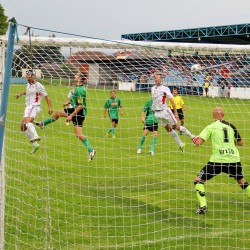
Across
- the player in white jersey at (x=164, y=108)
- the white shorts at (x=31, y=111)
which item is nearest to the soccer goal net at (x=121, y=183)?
the white shorts at (x=31, y=111)

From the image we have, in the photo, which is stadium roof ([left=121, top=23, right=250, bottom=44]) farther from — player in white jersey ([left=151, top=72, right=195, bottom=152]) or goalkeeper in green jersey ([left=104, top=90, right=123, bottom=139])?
player in white jersey ([left=151, top=72, right=195, bottom=152])

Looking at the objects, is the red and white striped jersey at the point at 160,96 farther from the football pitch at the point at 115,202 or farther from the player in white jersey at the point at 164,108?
the football pitch at the point at 115,202

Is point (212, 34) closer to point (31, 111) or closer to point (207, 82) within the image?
point (31, 111)

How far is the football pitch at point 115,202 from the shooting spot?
6.95 meters

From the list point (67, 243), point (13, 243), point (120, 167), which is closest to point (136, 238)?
point (67, 243)

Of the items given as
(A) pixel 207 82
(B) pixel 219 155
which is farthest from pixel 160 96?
(B) pixel 219 155

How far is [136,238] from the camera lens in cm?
698

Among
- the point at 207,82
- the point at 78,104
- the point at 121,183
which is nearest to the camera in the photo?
the point at 207,82

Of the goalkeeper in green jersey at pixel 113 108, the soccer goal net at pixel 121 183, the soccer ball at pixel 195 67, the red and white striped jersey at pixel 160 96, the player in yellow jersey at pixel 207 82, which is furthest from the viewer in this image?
the goalkeeper in green jersey at pixel 113 108

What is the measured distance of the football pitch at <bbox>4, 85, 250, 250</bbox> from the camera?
22.8ft

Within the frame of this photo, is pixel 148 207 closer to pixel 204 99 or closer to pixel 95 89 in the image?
pixel 95 89

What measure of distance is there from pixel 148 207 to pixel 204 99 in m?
2.64

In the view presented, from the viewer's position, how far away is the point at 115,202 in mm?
8711

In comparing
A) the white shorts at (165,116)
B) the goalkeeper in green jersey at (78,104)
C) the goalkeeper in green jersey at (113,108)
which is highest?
the goalkeeper in green jersey at (113,108)
